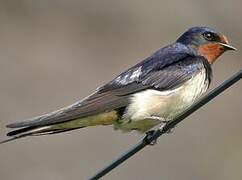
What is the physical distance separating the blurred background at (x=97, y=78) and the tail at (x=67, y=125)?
3688 millimetres

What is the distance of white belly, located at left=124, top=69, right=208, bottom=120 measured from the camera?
664 centimetres

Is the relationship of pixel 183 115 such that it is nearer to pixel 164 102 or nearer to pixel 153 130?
pixel 164 102

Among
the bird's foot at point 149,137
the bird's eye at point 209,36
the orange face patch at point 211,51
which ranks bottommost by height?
the bird's foot at point 149,137

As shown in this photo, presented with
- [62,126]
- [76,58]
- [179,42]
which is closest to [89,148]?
[76,58]

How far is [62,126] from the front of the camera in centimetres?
643

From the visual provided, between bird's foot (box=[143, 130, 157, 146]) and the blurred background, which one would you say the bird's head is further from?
the blurred background

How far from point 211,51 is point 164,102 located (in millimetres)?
537

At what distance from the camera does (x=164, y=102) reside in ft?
21.9

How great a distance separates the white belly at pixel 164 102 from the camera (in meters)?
6.64

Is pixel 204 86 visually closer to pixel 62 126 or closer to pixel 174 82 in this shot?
pixel 174 82

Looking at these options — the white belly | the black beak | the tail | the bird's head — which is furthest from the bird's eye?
the tail

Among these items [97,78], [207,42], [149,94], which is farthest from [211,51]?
[97,78]

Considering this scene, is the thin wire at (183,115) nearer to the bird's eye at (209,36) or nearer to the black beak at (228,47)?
the black beak at (228,47)

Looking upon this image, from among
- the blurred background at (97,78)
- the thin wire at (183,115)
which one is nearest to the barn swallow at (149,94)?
the thin wire at (183,115)
